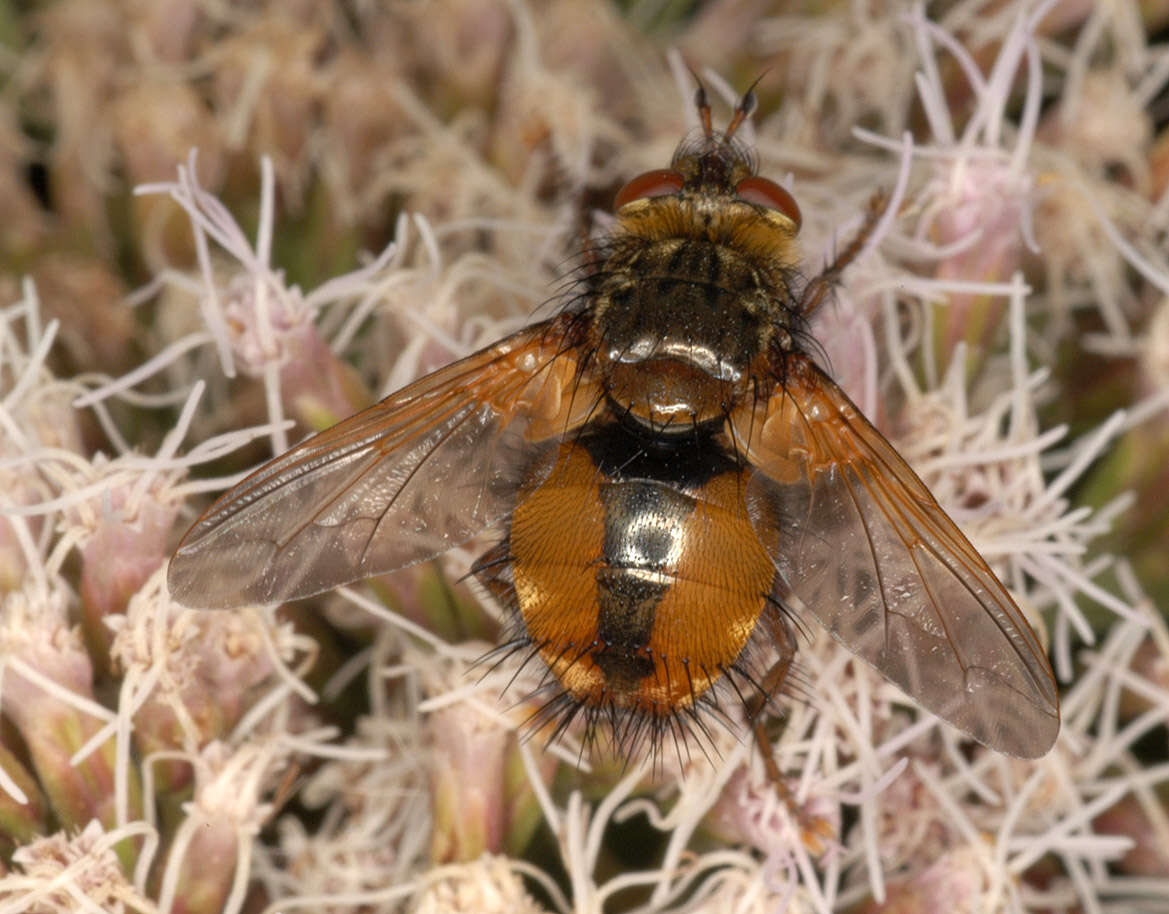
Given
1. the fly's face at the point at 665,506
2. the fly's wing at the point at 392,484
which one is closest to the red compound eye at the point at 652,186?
the fly's face at the point at 665,506

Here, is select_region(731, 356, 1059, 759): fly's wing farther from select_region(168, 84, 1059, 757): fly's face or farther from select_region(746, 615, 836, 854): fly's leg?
select_region(746, 615, 836, 854): fly's leg

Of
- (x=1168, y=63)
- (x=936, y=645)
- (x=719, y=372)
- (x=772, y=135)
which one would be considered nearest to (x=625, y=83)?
(x=772, y=135)

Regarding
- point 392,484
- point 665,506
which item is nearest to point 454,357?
point 392,484

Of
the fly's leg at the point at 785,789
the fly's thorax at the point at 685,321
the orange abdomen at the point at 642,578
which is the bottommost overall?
the fly's leg at the point at 785,789

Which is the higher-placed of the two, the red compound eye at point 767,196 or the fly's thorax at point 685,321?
the red compound eye at point 767,196

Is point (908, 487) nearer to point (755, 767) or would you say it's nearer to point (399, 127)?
point (755, 767)

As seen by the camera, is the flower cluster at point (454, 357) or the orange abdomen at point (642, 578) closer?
the orange abdomen at point (642, 578)

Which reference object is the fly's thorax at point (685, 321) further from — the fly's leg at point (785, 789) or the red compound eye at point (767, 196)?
the fly's leg at point (785, 789)

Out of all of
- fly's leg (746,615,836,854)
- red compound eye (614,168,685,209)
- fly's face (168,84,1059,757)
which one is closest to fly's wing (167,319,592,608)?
fly's face (168,84,1059,757)
